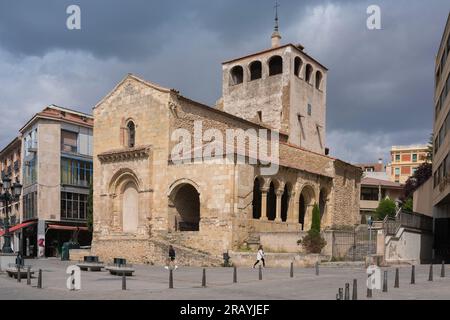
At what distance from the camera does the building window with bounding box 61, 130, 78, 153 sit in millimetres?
41219

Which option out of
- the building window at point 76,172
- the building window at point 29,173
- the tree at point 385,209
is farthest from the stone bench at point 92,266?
the tree at point 385,209

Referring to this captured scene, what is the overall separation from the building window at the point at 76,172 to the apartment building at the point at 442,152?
2725cm

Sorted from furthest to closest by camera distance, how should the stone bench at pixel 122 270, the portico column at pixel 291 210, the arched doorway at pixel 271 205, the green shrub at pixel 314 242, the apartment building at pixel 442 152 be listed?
the arched doorway at pixel 271 205
the portico column at pixel 291 210
the apartment building at pixel 442 152
the green shrub at pixel 314 242
the stone bench at pixel 122 270

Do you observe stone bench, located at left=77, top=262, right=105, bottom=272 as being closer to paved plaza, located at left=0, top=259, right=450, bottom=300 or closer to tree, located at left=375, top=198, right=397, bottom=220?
paved plaza, located at left=0, top=259, right=450, bottom=300

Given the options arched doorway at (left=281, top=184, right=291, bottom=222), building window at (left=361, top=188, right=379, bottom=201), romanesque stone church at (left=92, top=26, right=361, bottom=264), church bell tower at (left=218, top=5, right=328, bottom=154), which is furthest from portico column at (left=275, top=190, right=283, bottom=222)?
building window at (left=361, top=188, right=379, bottom=201)

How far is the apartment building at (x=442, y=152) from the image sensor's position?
2811 cm

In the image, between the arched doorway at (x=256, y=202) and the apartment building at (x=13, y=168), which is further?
the apartment building at (x=13, y=168)

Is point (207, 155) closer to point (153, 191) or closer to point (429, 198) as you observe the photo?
point (153, 191)

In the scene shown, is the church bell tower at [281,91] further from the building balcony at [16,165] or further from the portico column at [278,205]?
the building balcony at [16,165]

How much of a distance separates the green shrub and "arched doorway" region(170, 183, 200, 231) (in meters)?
8.82

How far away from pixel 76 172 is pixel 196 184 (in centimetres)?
1691

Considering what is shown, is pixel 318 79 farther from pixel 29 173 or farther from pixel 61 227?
pixel 29 173

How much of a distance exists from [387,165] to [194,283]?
82.9 meters
